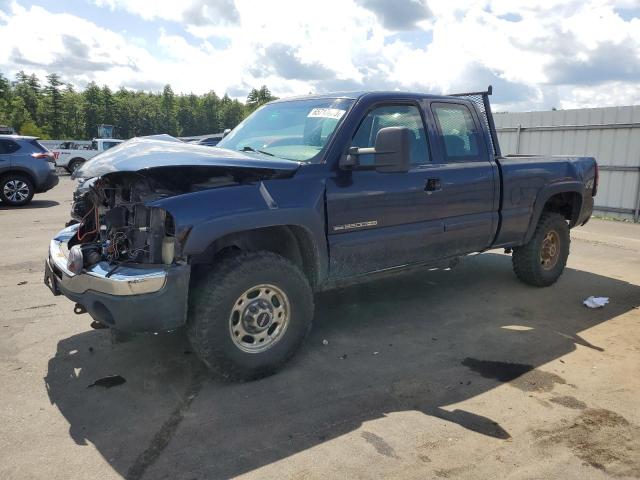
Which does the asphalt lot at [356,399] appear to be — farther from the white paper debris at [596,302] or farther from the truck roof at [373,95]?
the truck roof at [373,95]

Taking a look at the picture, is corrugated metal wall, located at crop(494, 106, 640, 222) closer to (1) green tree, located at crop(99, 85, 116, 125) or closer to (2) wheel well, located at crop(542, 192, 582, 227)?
(2) wheel well, located at crop(542, 192, 582, 227)

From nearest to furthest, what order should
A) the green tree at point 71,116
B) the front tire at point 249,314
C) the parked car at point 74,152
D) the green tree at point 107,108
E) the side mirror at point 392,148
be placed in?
the front tire at point 249,314
the side mirror at point 392,148
the parked car at point 74,152
the green tree at point 71,116
the green tree at point 107,108

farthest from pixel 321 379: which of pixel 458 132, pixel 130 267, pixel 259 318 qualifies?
pixel 458 132

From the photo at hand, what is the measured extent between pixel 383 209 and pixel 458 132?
1.35 metres

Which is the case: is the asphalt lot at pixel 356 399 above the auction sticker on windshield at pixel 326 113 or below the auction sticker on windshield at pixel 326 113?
below

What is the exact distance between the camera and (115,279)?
10.4 feet

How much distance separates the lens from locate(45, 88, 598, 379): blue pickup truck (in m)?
3.27

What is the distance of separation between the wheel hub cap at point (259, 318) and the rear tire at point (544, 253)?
3291 millimetres

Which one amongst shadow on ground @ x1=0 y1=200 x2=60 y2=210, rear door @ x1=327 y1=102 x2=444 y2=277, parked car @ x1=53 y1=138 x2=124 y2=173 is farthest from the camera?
parked car @ x1=53 y1=138 x2=124 y2=173

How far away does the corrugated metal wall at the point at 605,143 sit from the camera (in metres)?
12.6

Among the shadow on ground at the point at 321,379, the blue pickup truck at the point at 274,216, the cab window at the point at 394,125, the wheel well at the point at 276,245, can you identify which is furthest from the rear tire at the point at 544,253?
the wheel well at the point at 276,245

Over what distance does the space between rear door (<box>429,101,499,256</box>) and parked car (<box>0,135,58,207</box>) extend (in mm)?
11279

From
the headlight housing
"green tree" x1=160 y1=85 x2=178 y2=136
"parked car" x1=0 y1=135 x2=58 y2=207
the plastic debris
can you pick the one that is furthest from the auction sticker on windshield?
"green tree" x1=160 y1=85 x2=178 y2=136

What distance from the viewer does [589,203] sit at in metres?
6.26
